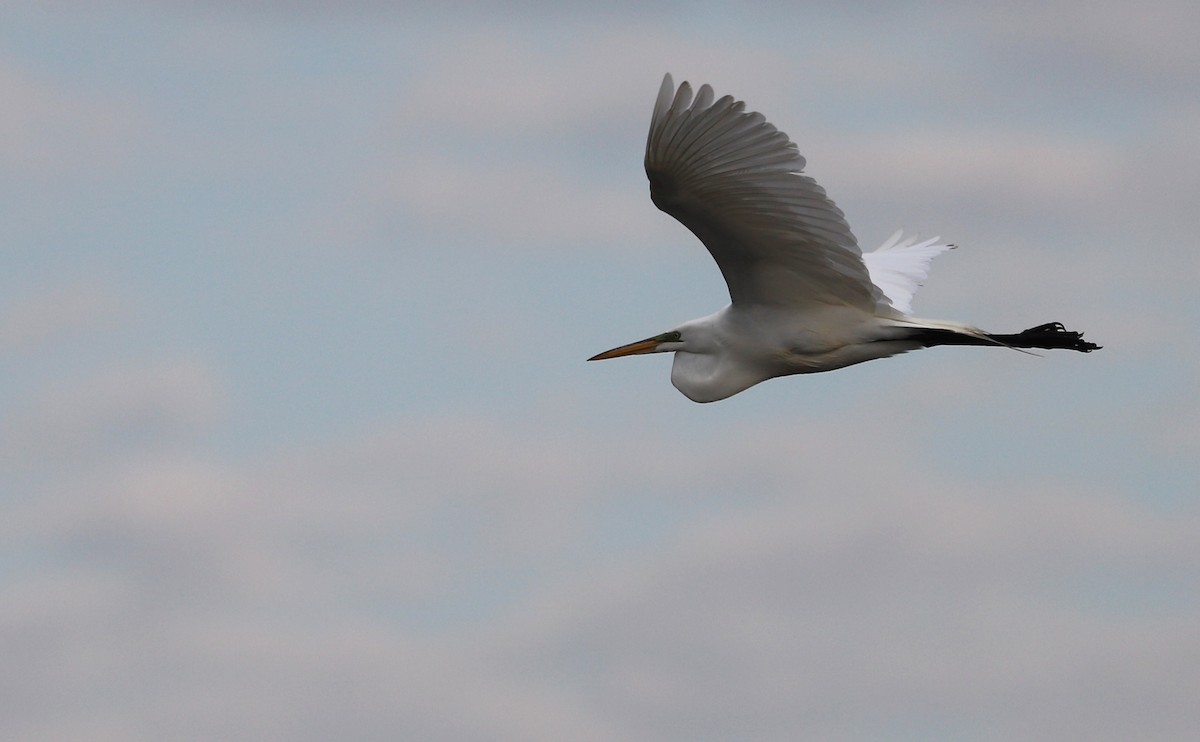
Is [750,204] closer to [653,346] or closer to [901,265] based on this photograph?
[653,346]

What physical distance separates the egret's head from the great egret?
11mm

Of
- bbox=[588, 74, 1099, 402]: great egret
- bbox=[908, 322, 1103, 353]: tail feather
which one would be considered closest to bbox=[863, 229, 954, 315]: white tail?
bbox=[588, 74, 1099, 402]: great egret

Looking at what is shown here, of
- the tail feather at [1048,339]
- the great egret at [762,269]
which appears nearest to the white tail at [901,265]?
the great egret at [762,269]

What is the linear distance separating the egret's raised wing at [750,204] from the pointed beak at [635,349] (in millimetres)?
1250

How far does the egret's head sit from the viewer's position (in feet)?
49.1

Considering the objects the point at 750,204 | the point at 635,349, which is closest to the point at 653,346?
the point at 635,349

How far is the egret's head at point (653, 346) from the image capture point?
49.1 ft

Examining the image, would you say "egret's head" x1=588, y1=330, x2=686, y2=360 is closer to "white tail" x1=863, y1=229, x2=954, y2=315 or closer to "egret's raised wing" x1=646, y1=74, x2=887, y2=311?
"egret's raised wing" x1=646, y1=74, x2=887, y2=311

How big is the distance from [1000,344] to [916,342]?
69 centimetres

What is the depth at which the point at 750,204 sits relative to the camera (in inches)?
497

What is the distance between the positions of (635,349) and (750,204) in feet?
10.2

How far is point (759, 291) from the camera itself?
13922 millimetres

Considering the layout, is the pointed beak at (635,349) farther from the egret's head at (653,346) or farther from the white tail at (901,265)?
the white tail at (901,265)

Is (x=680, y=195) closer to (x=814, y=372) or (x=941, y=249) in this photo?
(x=814, y=372)
